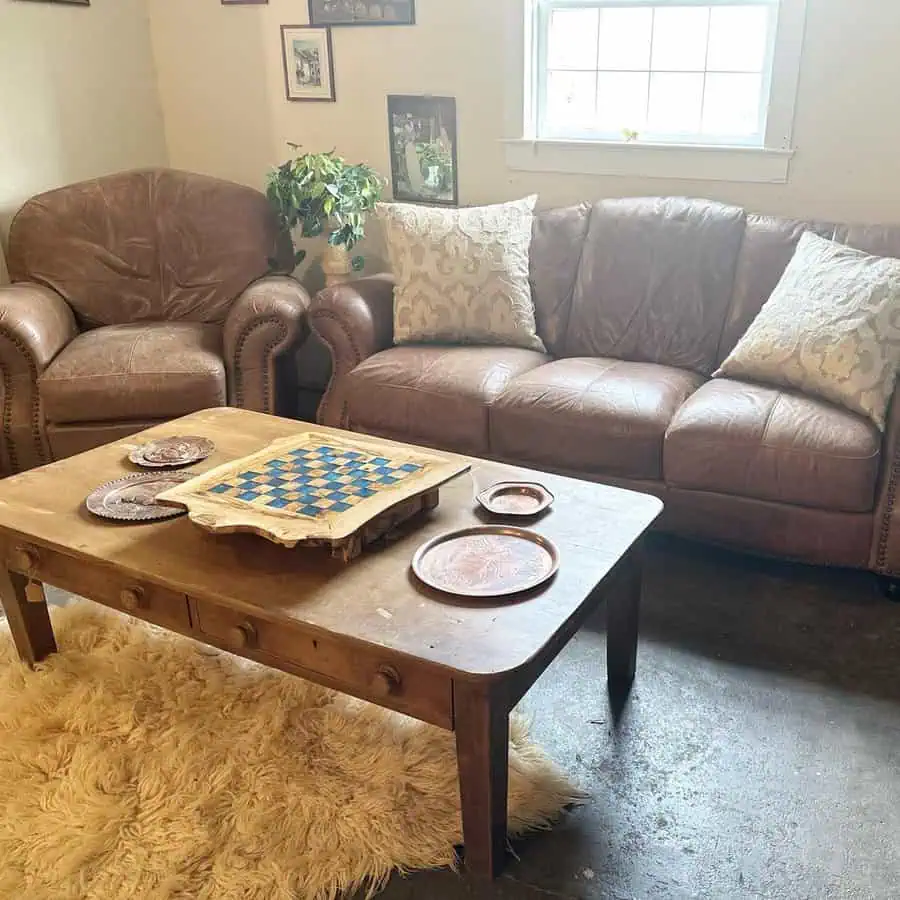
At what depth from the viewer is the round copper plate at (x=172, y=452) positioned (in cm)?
211

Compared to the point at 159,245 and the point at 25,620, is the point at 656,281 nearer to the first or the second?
the point at 159,245

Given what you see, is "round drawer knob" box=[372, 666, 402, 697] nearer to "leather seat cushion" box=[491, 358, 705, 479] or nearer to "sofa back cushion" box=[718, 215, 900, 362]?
"leather seat cushion" box=[491, 358, 705, 479]

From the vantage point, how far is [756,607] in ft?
7.92

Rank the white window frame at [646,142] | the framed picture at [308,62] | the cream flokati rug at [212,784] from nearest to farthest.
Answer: the cream flokati rug at [212,784] → the white window frame at [646,142] → the framed picture at [308,62]

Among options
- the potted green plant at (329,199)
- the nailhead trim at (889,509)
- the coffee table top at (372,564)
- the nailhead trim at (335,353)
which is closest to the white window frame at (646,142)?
the potted green plant at (329,199)

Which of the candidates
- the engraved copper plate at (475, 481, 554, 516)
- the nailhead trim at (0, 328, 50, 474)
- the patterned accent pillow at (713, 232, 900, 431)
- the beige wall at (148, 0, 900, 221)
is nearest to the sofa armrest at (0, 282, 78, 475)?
the nailhead trim at (0, 328, 50, 474)

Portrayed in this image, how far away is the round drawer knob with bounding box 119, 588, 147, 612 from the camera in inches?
70.4

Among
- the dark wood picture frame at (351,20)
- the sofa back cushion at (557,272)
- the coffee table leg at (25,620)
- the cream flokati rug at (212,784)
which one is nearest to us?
the cream flokati rug at (212,784)

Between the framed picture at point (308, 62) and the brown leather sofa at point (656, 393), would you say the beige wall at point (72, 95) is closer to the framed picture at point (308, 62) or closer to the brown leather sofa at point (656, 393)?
the framed picture at point (308, 62)

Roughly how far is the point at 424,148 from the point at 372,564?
2410mm

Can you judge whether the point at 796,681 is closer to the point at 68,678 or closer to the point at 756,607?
the point at 756,607

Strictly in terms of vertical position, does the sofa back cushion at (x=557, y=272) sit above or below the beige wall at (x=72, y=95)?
below

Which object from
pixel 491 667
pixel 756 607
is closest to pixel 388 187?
pixel 756 607

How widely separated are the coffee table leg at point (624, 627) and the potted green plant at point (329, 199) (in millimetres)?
1980
